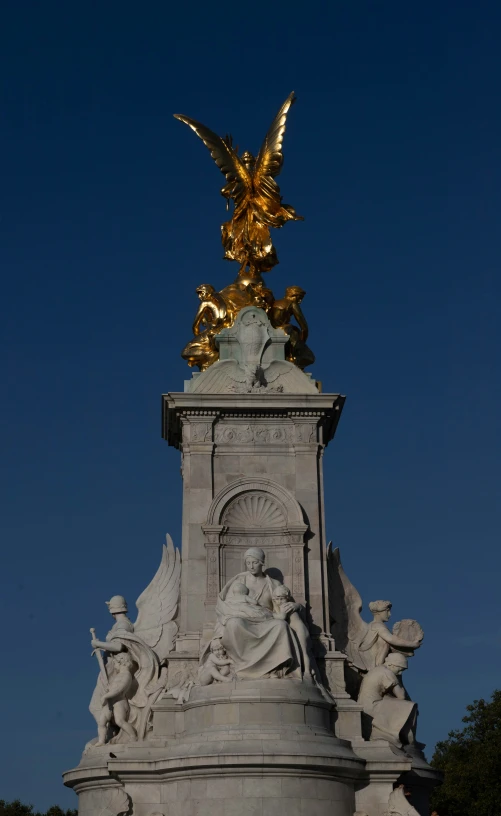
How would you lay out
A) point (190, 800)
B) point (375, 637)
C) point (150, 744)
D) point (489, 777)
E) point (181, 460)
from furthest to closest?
point (489, 777)
point (181, 460)
point (375, 637)
point (150, 744)
point (190, 800)

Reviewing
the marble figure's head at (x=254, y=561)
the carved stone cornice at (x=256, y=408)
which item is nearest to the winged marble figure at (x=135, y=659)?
the marble figure's head at (x=254, y=561)

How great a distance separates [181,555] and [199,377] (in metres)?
3.43

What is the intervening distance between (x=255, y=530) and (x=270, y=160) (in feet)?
26.1

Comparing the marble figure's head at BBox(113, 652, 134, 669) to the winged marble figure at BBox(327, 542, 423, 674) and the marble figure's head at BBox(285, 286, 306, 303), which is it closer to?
the winged marble figure at BBox(327, 542, 423, 674)

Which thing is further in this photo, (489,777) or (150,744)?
(489,777)

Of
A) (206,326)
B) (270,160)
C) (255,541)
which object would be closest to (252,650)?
(255,541)

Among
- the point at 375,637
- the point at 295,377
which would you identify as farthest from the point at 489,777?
the point at 295,377

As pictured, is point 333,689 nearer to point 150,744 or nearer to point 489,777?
point 150,744

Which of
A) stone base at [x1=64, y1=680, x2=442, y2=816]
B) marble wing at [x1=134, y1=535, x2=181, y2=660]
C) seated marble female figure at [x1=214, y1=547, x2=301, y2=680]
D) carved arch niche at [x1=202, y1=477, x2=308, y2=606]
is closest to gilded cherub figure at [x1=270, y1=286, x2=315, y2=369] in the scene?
carved arch niche at [x1=202, y1=477, x2=308, y2=606]

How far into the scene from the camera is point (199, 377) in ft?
78.7

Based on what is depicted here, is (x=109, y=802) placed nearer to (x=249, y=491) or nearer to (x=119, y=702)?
(x=119, y=702)

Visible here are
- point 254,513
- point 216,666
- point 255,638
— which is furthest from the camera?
point 254,513

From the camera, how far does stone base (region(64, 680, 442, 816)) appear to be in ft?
63.5

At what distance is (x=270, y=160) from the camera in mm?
26016
